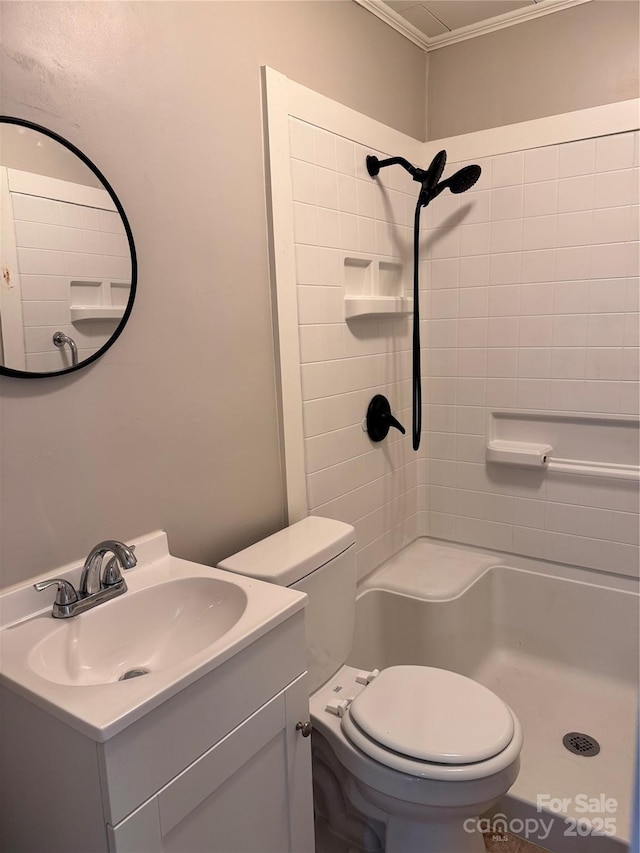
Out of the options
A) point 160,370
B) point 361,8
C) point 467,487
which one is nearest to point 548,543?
point 467,487

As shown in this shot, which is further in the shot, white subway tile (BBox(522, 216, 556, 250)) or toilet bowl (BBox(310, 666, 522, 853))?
white subway tile (BBox(522, 216, 556, 250))

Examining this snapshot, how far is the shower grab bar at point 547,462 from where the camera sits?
207 cm

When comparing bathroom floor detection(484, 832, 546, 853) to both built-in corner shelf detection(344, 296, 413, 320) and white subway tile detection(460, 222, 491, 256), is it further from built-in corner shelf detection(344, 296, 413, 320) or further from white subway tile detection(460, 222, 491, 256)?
white subway tile detection(460, 222, 491, 256)

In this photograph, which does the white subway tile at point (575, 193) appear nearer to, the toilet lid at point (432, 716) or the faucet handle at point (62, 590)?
the toilet lid at point (432, 716)

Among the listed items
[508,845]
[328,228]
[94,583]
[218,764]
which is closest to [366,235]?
[328,228]

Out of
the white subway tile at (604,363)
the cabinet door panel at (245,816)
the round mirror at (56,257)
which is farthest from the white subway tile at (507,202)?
the cabinet door panel at (245,816)

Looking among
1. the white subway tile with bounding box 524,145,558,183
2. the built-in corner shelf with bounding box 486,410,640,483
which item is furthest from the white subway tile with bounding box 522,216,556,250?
the built-in corner shelf with bounding box 486,410,640,483

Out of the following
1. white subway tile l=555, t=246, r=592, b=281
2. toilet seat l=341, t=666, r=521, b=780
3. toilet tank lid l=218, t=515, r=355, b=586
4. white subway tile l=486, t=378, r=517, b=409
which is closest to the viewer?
toilet seat l=341, t=666, r=521, b=780

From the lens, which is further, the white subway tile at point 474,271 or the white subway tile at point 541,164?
the white subway tile at point 474,271

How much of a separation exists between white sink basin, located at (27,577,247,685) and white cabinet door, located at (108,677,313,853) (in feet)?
0.65

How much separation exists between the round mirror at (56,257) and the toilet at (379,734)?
640 millimetres

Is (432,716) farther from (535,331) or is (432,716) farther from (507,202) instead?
(507,202)

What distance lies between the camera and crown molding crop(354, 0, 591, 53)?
195 cm

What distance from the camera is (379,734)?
1.37 metres
